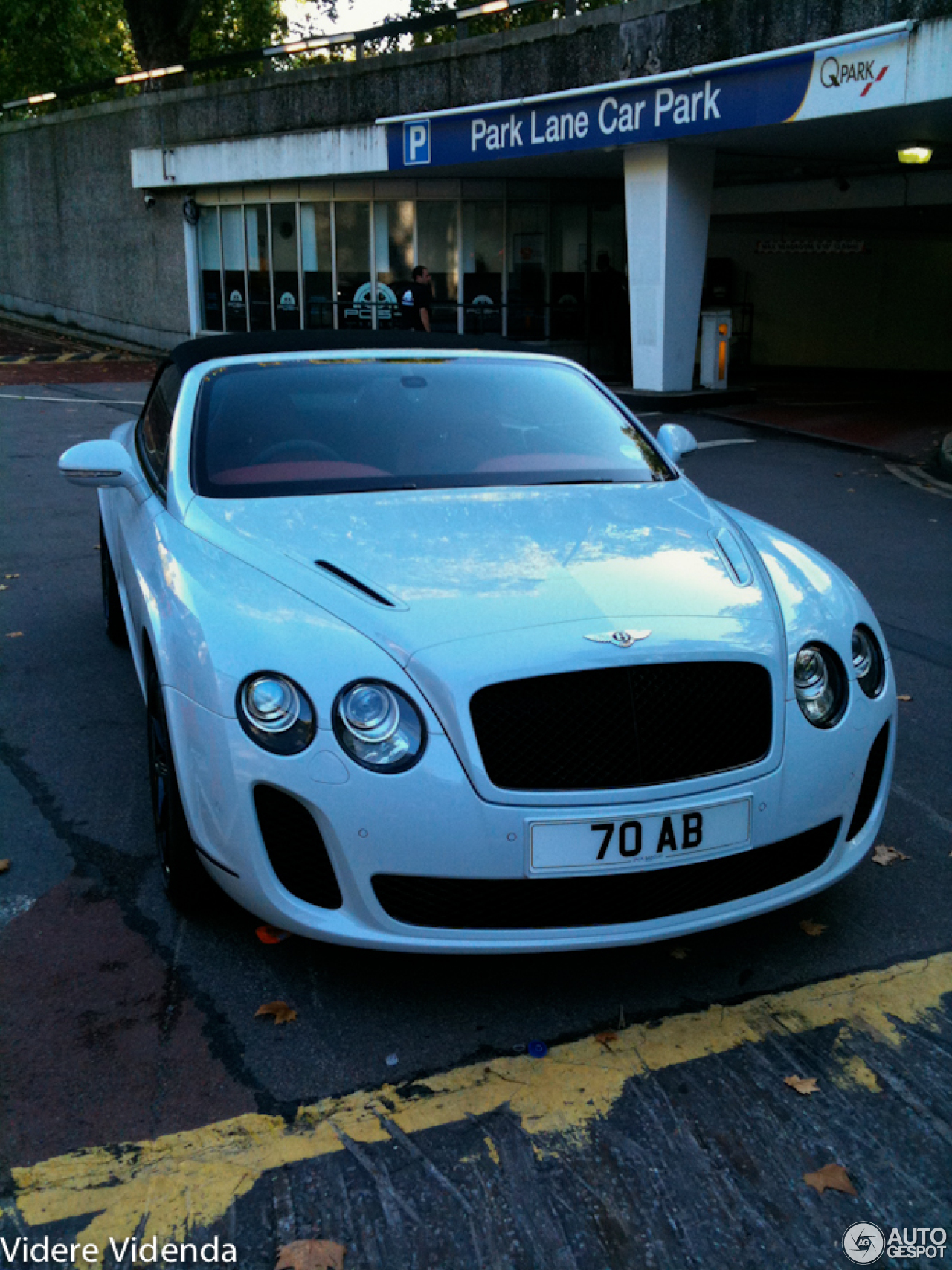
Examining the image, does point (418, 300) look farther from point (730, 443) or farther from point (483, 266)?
point (730, 443)

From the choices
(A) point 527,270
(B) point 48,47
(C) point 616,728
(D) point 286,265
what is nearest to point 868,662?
(C) point 616,728

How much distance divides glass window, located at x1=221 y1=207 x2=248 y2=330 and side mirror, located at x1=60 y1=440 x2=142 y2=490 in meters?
20.8

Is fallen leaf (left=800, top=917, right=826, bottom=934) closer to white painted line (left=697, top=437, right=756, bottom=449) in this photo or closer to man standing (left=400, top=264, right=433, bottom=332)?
white painted line (left=697, top=437, right=756, bottom=449)

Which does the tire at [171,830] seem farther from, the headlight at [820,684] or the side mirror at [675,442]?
the side mirror at [675,442]

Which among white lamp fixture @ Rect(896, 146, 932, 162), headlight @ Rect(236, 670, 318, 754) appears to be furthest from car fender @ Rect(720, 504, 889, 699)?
white lamp fixture @ Rect(896, 146, 932, 162)

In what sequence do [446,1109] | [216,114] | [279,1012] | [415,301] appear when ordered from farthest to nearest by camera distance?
[216,114]
[415,301]
[279,1012]
[446,1109]

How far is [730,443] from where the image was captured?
14.0 m

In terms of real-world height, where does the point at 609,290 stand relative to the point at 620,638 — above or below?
above

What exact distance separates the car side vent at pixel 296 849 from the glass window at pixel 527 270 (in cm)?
2004

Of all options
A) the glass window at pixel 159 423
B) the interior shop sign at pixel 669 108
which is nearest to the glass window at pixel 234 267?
the interior shop sign at pixel 669 108

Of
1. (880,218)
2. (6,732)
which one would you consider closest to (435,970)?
(6,732)

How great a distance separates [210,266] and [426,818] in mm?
24644

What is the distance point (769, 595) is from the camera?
333 cm

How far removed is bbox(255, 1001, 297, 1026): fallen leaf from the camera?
3033mm
